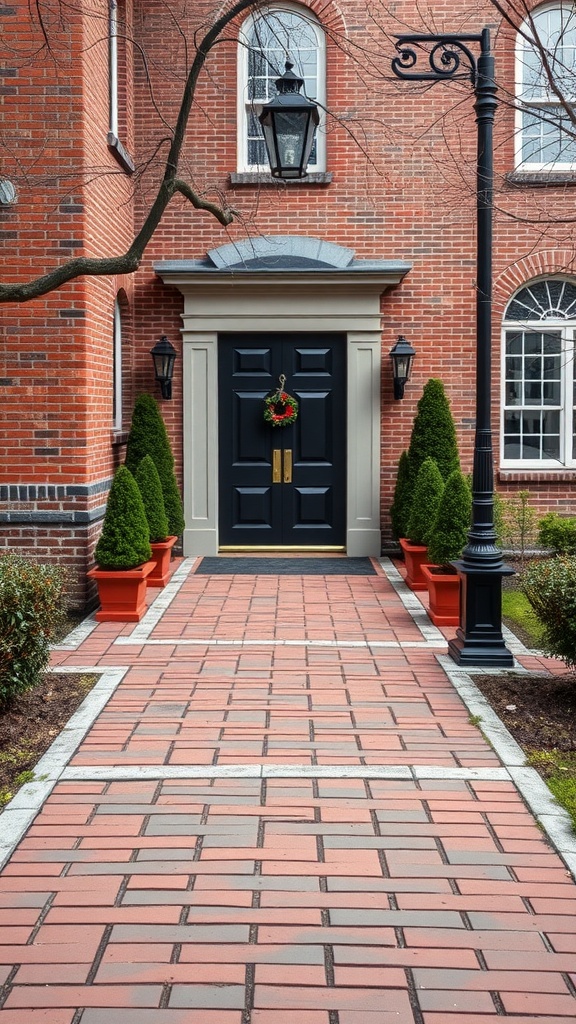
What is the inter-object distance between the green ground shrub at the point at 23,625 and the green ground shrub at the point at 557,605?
9.55ft

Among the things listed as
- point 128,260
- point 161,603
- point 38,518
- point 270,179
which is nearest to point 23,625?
point 128,260

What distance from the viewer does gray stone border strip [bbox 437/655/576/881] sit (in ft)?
15.0

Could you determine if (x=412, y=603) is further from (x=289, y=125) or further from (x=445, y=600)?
(x=289, y=125)

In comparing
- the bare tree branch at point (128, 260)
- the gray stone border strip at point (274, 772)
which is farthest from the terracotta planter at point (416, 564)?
the gray stone border strip at point (274, 772)

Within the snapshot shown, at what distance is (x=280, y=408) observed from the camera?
12930mm

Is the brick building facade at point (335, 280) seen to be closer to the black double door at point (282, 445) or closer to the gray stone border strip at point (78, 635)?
the black double door at point (282, 445)

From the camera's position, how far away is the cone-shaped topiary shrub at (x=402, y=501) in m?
12.1

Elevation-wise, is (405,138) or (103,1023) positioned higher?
(405,138)

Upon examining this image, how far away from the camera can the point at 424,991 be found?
11.1 ft

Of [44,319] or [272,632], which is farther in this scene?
[44,319]

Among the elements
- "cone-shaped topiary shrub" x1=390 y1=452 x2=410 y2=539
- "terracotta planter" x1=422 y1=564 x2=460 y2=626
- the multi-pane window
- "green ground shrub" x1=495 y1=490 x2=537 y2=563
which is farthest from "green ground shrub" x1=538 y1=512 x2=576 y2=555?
the multi-pane window

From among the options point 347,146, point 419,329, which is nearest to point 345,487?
point 419,329

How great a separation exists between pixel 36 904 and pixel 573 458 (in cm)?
1043

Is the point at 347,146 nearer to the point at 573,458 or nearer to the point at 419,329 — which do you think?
the point at 419,329
